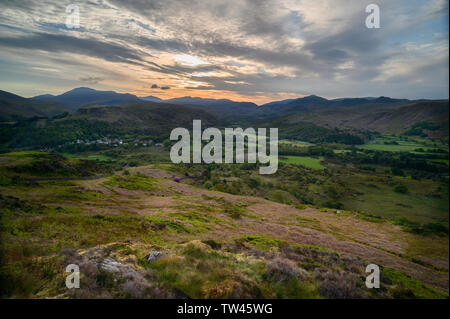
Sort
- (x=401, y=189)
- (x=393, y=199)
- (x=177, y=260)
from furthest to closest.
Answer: (x=401, y=189) < (x=393, y=199) < (x=177, y=260)

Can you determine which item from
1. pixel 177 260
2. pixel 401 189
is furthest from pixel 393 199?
pixel 177 260

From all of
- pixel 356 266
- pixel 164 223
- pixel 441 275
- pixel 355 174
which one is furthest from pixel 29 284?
pixel 355 174

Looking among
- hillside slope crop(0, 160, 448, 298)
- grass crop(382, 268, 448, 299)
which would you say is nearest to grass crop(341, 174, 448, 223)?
hillside slope crop(0, 160, 448, 298)

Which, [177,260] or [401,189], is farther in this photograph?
[401,189]
